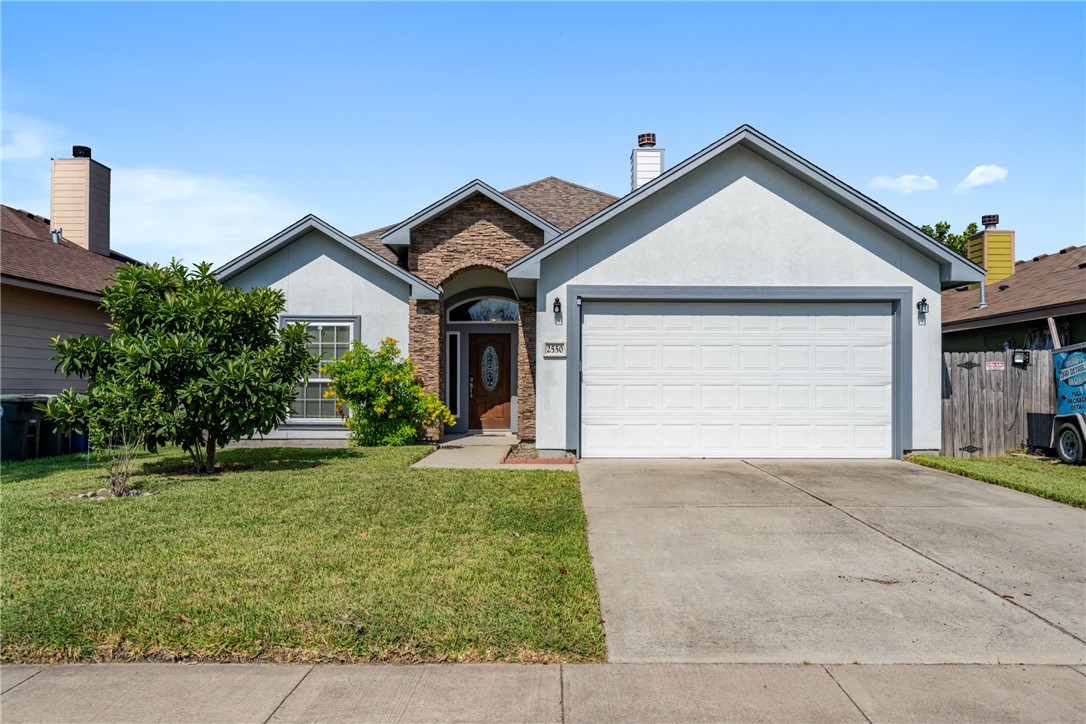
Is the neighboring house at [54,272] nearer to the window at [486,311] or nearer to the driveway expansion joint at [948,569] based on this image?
the window at [486,311]

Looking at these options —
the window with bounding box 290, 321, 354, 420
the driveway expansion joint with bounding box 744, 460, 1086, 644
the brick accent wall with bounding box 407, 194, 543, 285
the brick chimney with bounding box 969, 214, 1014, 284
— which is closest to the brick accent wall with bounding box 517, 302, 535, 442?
the brick accent wall with bounding box 407, 194, 543, 285


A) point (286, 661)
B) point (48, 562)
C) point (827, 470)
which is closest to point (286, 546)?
point (48, 562)

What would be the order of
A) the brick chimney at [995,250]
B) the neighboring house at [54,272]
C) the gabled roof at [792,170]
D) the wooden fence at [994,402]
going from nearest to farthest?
1. the gabled roof at [792,170]
2. the wooden fence at [994,402]
3. the neighboring house at [54,272]
4. the brick chimney at [995,250]

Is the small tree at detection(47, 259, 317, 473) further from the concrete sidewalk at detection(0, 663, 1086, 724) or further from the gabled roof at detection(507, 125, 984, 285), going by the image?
Answer: the concrete sidewalk at detection(0, 663, 1086, 724)

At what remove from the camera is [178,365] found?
1009 centimetres

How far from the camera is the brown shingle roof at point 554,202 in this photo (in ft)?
56.6

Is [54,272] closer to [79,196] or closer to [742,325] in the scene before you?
[79,196]

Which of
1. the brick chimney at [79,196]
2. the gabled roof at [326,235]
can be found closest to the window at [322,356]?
the gabled roof at [326,235]

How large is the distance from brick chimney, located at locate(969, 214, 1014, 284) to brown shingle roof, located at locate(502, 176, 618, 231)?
1106cm

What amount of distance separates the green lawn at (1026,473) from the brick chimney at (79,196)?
19970 mm

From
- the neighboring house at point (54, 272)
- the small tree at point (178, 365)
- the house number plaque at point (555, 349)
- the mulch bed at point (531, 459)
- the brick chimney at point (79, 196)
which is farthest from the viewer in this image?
the brick chimney at point (79, 196)

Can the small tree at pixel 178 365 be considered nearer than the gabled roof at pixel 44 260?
Yes

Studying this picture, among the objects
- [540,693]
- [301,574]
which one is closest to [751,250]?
[301,574]

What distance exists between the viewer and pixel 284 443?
14883mm
